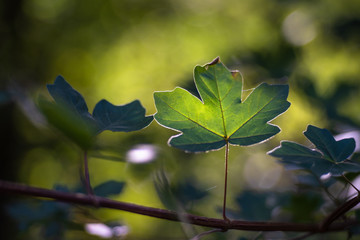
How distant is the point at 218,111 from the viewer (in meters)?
0.53

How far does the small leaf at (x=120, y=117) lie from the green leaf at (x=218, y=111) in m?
0.05

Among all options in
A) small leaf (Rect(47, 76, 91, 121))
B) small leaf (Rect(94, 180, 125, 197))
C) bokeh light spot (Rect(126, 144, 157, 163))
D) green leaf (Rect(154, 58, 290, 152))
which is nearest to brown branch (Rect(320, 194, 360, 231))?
green leaf (Rect(154, 58, 290, 152))

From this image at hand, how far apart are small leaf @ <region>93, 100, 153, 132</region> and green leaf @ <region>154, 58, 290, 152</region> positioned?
51 mm

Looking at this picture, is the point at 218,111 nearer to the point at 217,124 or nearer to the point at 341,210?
the point at 217,124

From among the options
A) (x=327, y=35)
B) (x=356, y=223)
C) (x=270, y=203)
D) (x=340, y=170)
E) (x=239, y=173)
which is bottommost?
(x=239, y=173)

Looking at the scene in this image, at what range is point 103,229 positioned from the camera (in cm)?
83

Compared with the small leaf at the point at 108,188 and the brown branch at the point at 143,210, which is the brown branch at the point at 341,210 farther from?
the small leaf at the point at 108,188

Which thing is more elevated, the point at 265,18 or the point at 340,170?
the point at 265,18

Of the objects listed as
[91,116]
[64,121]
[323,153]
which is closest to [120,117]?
[91,116]

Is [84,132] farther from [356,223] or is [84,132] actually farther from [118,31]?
[118,31]

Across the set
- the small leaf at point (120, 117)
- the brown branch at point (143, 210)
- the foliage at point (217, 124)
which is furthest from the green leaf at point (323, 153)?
the small leaf at point (120, 117)

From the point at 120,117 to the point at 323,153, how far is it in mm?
359

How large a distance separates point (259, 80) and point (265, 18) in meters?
2.39

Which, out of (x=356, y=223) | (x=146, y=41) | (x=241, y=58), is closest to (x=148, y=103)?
(x=146, y=41)
